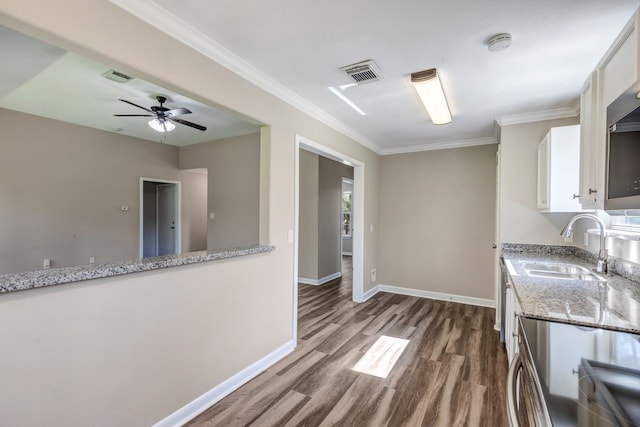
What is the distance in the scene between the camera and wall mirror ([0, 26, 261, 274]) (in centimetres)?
328

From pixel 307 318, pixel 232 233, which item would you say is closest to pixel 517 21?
pixel 307 318

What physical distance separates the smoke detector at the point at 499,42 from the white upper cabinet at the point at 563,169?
47.8 inches

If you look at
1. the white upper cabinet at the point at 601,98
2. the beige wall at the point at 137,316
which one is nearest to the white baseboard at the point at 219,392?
the beige wall at the point at 137,316

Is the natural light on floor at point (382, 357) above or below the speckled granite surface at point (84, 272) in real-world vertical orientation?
below

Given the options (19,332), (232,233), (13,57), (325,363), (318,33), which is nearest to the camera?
(19,332)

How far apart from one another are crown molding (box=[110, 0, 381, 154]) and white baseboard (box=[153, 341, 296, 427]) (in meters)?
2.40

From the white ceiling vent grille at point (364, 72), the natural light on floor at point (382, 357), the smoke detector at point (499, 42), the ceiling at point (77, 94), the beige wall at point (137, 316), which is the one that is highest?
the ceiling at point (77, 94)

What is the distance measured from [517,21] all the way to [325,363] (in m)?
2.95

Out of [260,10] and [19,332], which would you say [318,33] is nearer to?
[260,10]

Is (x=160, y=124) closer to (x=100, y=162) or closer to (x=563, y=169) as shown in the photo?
(x=100, y=162)

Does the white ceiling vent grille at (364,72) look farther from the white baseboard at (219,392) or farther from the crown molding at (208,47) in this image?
the white baseboard at (219,392)

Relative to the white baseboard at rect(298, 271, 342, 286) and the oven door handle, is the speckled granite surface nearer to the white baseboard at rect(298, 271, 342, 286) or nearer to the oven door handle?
the oven door handle

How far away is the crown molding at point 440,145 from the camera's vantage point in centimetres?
437

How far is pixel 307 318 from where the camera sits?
151 inches
